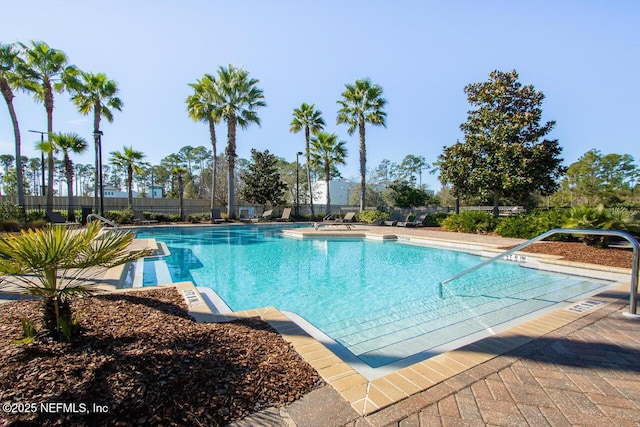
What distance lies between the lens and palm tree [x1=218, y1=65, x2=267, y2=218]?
1922 cm

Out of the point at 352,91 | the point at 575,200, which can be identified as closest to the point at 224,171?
the point at 352,91

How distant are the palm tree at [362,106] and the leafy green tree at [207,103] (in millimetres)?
7930

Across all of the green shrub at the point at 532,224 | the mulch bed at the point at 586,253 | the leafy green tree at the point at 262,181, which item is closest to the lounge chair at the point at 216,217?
the leafy green tree at the point at 262,181

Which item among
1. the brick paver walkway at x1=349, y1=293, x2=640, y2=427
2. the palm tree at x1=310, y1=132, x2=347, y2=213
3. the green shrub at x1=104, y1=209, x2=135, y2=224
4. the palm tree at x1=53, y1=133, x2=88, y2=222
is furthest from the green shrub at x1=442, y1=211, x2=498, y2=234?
the palm tree at x1=53, y1=133, x2=88, y2=222

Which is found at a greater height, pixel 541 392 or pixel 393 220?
pixel 393 220

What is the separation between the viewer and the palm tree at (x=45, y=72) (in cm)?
1611

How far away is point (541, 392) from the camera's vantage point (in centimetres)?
203

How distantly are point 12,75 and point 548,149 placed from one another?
2613 cm

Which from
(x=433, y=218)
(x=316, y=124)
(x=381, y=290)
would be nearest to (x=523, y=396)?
(x=381, y=290)

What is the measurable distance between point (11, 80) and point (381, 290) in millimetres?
21004

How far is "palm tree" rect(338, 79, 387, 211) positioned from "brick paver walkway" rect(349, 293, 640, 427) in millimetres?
18723

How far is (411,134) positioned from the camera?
27.7 m

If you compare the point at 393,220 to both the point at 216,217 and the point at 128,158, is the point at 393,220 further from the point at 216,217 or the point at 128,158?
the point at 128,158

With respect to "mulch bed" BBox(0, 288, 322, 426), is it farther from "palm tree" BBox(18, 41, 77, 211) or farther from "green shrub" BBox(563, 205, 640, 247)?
"palm tree" BBox(18, 41, 77, 211)
